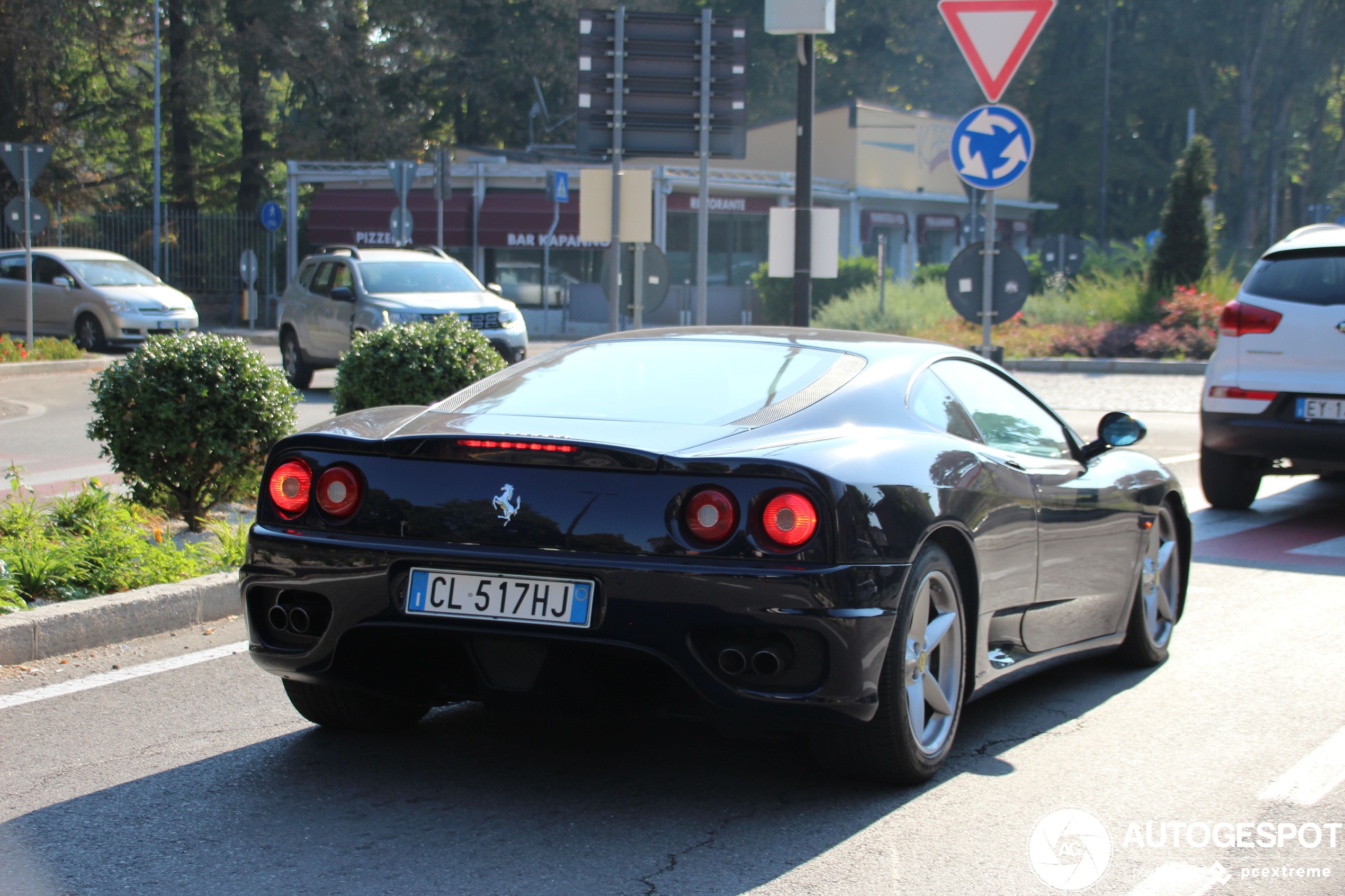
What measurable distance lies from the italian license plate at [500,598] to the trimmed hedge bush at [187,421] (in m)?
4.07

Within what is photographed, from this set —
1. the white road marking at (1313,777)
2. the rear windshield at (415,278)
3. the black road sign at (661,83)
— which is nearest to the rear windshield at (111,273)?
the rear windshield at (415,278)

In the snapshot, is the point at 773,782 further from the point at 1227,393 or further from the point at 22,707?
the point at 1227,393

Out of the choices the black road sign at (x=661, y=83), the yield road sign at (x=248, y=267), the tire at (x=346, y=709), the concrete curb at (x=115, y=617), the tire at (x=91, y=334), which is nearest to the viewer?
the tire at (x=346, y=709)

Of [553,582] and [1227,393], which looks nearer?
[553,582]

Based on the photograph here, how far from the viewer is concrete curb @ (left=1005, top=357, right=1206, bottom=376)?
23375 mm

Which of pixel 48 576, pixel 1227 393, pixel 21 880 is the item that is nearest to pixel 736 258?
pixel 1227 393

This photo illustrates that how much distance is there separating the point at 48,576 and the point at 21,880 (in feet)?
9.79

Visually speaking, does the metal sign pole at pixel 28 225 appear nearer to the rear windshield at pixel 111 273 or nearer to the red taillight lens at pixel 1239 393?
the rear windshield at pixel 111 273

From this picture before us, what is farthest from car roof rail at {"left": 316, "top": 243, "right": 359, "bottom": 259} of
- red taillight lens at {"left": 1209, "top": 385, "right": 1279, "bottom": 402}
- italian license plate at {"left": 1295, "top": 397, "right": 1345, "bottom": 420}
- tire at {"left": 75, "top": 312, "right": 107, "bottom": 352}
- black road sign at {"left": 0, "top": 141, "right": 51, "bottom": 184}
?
italian license plate at {"left": 1295, "top": 397, "right": 1345, "bottom": 420}

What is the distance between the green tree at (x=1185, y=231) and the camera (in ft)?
89.4

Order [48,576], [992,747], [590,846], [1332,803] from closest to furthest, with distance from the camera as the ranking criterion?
[590,846] → [1332,803] → [992,747] → [48,576]

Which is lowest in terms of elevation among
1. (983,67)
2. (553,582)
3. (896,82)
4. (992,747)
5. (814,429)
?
(992,747)

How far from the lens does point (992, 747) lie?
4754 millimetres
